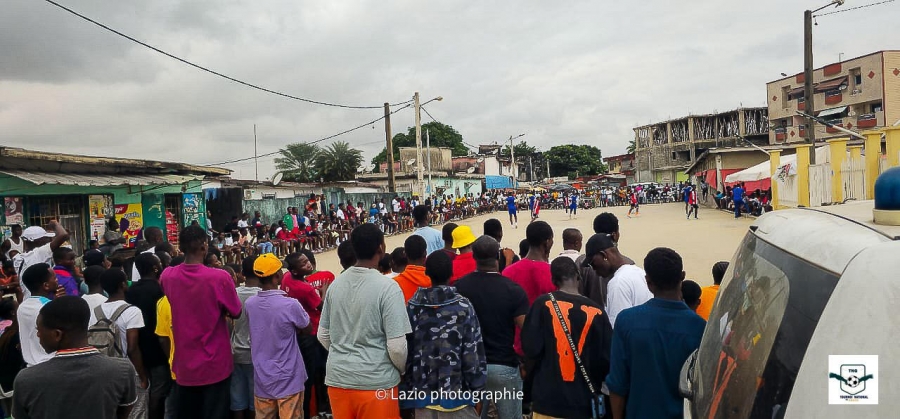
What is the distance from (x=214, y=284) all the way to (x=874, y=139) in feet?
49.0

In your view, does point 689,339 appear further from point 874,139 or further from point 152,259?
point 874,139

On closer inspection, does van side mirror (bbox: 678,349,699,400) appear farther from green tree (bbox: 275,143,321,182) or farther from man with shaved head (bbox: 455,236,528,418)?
green tree (bbox: 275,143,321,182)

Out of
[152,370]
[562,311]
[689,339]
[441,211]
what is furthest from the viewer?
[441,211]

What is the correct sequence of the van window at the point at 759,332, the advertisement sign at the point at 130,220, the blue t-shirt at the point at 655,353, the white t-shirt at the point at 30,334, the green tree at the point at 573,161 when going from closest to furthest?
the van window at the point at 759,332 → the blue t-shirt at the point at 655,353 → the white t-shirt at the point at 30,334 → the advertisement sign at the point at 130,220 → the green tree at the point at 573,161

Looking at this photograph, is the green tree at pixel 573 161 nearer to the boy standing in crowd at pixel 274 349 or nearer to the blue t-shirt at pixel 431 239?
the blue t-shirt at pixel 431 239

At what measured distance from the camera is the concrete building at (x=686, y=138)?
6475 cm

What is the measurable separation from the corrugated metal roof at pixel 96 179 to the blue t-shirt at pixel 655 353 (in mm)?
11621

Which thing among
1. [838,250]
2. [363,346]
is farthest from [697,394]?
[363,346]

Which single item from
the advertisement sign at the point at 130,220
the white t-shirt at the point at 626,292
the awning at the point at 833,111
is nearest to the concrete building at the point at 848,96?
the awning at the point at 833,111

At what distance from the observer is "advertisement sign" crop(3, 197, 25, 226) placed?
38.3 ft

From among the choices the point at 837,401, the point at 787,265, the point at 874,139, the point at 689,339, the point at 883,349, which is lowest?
the point at 689,339

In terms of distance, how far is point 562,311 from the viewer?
353 cm

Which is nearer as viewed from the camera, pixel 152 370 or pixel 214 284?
pixel 214 284

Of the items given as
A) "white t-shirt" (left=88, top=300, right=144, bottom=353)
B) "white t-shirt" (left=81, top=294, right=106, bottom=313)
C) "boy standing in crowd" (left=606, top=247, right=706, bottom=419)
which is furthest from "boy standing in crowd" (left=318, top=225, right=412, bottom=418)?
"white t-shirt" (left=81, top=294, right=106, bottom=313)
